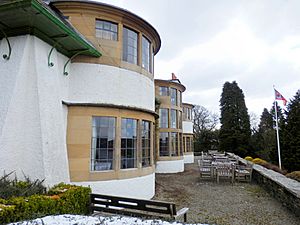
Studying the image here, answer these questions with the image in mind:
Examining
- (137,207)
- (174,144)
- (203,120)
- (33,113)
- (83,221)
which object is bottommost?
(137,207)

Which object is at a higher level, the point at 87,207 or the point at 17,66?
the point at 17,66

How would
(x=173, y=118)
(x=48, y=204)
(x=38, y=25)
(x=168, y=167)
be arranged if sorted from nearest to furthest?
(x=48, y=204) → (x=38, y=25) → (x=168, y=167) → (x=173, y=118)

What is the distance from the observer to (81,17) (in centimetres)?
758

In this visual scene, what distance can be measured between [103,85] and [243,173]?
9.86 metres

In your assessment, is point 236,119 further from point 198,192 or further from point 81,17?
point 81,17

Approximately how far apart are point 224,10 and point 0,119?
10546 mm

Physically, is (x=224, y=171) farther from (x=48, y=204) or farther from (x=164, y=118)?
(x=48, y=204)

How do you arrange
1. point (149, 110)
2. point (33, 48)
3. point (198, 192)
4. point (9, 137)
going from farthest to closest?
1. point (198, 192)
2. point (149, 110)
3. point (33, 48)
4. point (9, 137)

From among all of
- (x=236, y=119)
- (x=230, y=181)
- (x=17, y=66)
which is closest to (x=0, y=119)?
(x=17, y=66)

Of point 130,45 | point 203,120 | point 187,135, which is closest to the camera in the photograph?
point 130,45

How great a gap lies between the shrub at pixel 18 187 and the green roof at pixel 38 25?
3.78 metres

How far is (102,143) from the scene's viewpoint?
739cm

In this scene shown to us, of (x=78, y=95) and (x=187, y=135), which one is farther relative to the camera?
(x=187, y=135)

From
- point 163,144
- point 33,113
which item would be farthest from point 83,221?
point 163,144
